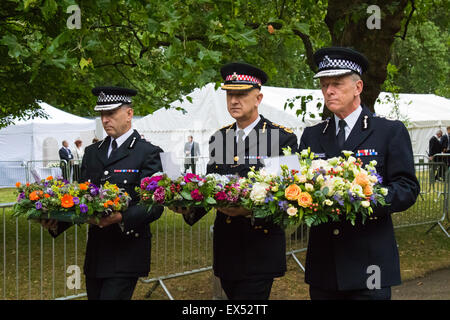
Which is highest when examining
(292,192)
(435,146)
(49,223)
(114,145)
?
(435,146)

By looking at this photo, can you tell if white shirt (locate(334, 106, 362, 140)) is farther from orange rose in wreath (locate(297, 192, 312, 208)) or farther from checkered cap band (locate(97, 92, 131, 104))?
checkered cap band (locate(97, 92, 131, 104))

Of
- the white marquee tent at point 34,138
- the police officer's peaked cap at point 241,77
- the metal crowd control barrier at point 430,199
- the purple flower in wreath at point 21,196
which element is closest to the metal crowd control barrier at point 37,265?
the purple flower in wreath at point 21,196

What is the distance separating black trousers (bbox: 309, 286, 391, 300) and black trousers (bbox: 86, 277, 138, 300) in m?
1.43

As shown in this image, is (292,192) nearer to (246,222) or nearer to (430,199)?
(246,222)

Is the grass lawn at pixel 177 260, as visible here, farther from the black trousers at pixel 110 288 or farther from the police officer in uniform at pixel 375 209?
the police officer in uniform at pixel 375 209

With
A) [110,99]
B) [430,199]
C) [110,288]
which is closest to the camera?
[110,288]

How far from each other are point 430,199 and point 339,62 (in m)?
8.04

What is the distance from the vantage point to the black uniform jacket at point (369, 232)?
11.0ft

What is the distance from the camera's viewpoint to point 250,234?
13.8 ft

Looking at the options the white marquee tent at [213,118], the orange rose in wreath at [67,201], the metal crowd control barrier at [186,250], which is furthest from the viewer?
the white marquee tent at [213,118]

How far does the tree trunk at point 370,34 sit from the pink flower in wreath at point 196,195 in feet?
18.7

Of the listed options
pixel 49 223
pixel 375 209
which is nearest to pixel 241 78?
pixel 375 209

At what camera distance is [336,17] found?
9461mm
